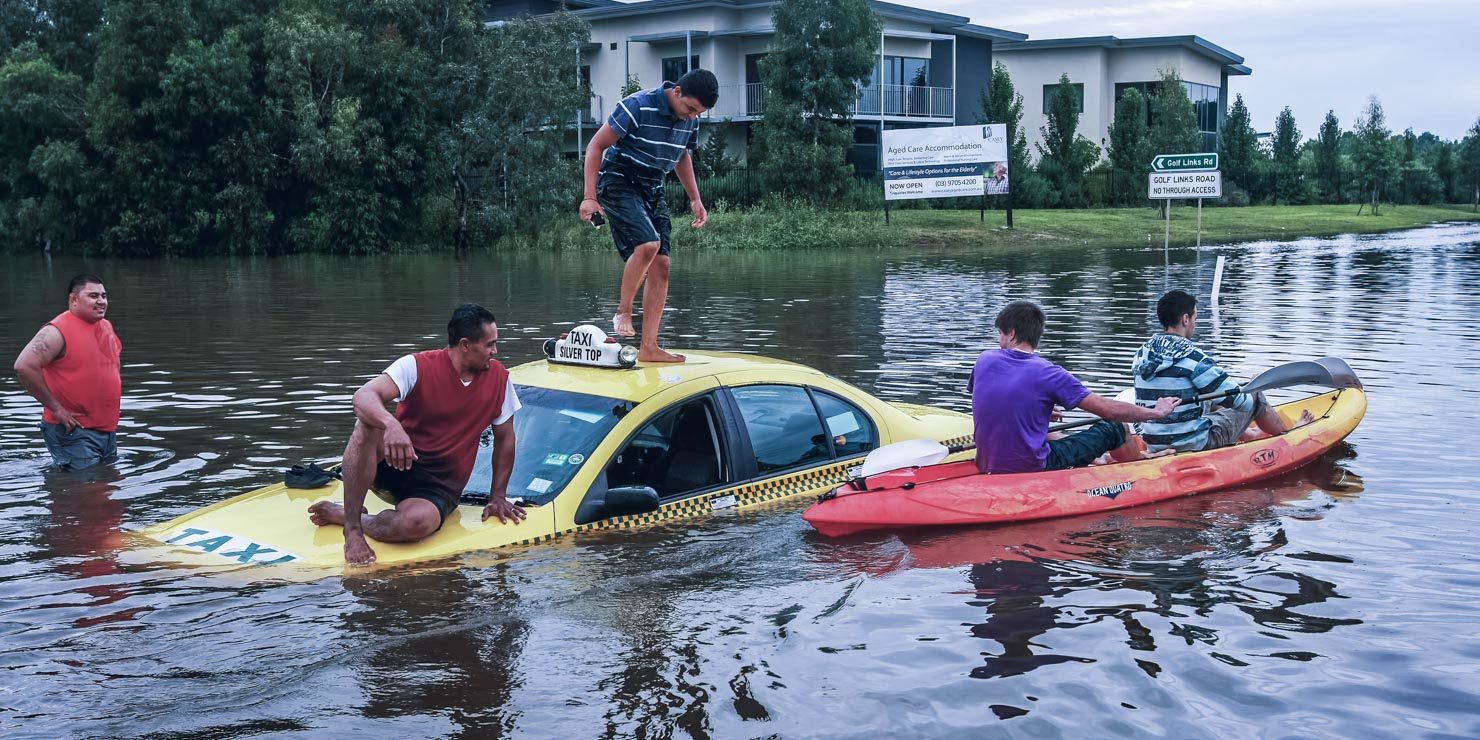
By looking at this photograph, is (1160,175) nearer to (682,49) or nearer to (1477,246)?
(1477,246)

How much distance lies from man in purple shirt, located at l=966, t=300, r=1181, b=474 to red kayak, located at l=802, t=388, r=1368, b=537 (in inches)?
7.1

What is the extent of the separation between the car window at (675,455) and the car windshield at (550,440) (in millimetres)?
199

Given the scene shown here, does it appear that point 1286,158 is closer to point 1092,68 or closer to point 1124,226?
point 1092,68

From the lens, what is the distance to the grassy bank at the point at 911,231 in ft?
145

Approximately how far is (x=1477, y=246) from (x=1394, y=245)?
7.47 ft

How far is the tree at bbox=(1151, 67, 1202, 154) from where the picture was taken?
5647 cm

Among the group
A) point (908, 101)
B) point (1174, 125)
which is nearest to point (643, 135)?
point (908, 101)

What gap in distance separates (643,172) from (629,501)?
3.07 m

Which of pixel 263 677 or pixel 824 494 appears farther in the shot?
pixel 824 494

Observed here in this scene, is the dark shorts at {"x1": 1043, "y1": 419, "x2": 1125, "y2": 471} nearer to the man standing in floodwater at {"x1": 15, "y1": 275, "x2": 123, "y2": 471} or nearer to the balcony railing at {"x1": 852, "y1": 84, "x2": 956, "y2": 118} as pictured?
the man standing in floodwater at {"x1": 15, "y1": 275, "x2": 123, "y2": 471}

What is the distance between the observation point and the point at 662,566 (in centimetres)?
738

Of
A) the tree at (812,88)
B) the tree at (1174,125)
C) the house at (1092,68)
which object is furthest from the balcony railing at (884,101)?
the house at (1092,68)

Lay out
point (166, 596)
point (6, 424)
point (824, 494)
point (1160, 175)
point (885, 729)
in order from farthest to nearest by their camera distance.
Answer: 1. point (1160, 175)
2. point (6, 424)
3. point (824, 494)
4. point (166, 596)
5. point (885, 729)

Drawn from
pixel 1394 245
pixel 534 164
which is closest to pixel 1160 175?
pixel 1394 245
